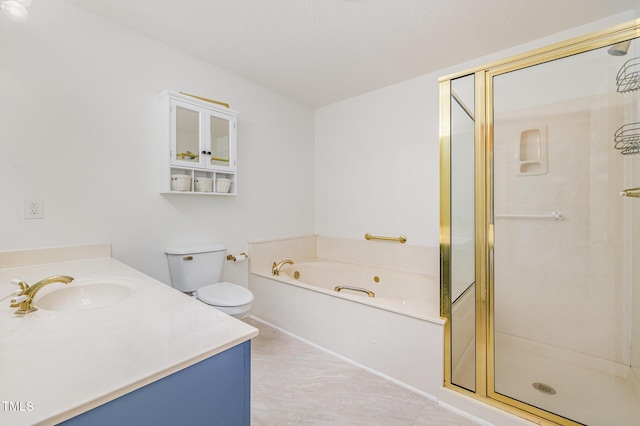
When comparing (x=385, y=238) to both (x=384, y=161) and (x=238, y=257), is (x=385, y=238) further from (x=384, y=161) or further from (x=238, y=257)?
(x=238, y=257)

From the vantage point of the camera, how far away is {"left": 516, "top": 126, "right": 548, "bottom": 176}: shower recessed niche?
2.04 metres

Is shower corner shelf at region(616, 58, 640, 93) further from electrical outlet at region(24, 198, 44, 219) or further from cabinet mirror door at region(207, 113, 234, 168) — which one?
electrical outlet at region(24, 198, 44, 219)

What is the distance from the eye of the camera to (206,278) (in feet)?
7.29

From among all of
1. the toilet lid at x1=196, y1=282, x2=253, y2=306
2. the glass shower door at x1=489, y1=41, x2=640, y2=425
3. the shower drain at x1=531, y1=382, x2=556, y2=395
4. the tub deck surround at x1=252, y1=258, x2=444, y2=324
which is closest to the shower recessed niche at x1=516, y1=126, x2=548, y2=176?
the glass shower door at x1=489, y1=41, x2=640, y2=425

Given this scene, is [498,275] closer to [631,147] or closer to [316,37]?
[631,147]

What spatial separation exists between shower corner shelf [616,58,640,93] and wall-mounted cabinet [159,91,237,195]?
8.35ft

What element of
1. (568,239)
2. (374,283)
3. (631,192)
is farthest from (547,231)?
(374,283)

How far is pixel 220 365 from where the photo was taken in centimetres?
73

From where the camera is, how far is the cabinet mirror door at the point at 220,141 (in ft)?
7.39

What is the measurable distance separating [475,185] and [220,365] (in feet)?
5.06

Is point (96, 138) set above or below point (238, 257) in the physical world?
above

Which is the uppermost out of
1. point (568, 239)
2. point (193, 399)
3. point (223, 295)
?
point (568, 239)

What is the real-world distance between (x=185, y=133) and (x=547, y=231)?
2792 mm

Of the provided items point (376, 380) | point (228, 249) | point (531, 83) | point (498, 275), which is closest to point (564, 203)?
point (498, 275)
